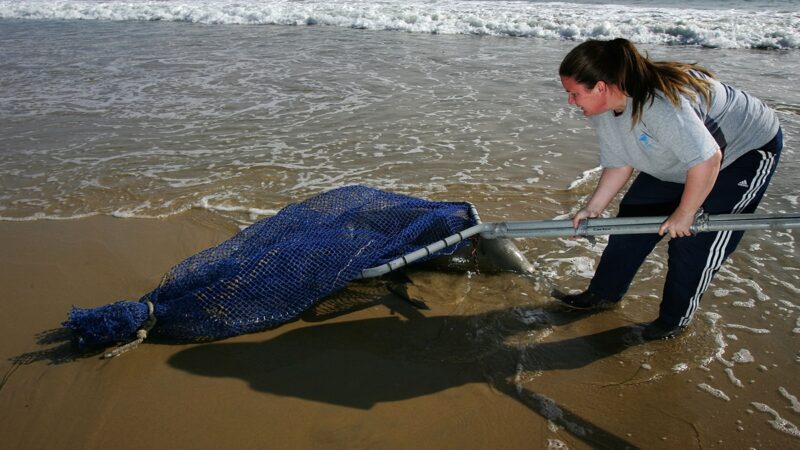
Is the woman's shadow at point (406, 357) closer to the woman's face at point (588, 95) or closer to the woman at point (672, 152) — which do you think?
the woman at point (672, 152)

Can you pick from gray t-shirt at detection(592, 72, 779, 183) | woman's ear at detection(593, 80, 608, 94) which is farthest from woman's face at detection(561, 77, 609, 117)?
gray t-shirt at detection(592, 72, 779, 183)

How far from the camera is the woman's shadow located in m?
2.81

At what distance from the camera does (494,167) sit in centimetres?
585

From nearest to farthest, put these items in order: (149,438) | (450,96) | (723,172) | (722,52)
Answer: (149,438), (723,172), (450,96), (722,52)

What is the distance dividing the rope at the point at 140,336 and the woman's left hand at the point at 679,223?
106 inches

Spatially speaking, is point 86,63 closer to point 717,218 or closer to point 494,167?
point 494,167

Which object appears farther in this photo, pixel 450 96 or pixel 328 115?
pixel 450 96

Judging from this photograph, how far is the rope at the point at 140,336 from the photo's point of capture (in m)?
3.00

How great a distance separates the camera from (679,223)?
104 inches

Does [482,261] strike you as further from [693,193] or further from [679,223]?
[693,193]

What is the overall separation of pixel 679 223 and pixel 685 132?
0.47 metres

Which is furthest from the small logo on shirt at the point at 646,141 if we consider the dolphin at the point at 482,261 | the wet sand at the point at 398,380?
the dolphin at the point at 482,261

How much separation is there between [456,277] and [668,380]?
1.45 meters

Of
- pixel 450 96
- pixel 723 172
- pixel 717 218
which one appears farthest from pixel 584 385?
pixel 450 96
